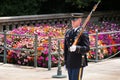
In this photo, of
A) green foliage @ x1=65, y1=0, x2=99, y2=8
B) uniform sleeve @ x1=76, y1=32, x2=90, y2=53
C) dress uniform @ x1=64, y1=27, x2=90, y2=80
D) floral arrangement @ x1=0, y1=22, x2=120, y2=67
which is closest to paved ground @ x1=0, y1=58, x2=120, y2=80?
floral arrangement @ x1=0, y1=22, x2=120, y2=67

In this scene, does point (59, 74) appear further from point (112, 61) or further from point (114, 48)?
point (114, 48)

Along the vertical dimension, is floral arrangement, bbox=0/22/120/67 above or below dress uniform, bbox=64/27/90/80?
below

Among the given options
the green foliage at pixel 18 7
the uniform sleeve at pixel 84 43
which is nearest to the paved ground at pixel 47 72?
the uniform sleeve at pixel 84 43

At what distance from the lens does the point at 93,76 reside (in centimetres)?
1348

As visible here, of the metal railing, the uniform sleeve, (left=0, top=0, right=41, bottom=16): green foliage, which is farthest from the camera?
(left=0, top=0, right=41, bottom=16): green foliage

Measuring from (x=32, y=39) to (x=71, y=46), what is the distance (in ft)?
20.8

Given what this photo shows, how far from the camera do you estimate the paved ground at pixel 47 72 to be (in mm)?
13328

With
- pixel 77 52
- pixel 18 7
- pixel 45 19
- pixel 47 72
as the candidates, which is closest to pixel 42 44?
pixel 47 72

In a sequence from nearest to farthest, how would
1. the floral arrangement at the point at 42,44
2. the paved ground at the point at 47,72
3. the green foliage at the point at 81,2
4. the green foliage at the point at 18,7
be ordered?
the paved ground at the point at 47,72, the floral arrangement at the point at 42,44, the green foliage at the point at 18,7, the green foliage at the point at 81,2

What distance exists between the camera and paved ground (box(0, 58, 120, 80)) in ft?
43.7

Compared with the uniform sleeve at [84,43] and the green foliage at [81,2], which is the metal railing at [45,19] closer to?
the green foliage at [81,2]

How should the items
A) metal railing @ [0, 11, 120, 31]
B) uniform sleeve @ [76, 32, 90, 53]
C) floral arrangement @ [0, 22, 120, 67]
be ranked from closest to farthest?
uniform sleeve @ [76, 32, 90, 53] → floral arrangement @ [0, 22, 120, 67] → metal railing @ [0, 11, 120, 31]

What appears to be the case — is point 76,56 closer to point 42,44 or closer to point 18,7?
point 42,44

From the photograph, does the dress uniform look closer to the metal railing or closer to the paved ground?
the paved ground
